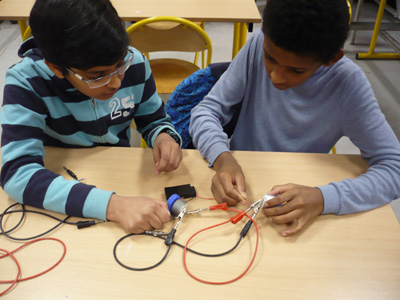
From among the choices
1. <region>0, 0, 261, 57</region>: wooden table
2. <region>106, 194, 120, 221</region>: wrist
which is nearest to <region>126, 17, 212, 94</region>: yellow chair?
<region>0, 0, 261, 57</region>: wooden table

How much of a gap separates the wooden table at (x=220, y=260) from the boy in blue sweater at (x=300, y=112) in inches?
2.1

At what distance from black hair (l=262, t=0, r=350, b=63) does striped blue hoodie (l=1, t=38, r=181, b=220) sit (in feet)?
1.59

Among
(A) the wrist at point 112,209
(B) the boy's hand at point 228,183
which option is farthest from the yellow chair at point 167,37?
(A) the wrist at point 112,209

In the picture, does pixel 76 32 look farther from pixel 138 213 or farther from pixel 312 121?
pixel 312 121

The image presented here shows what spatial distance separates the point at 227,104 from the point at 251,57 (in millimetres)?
175

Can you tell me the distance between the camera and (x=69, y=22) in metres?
0.72

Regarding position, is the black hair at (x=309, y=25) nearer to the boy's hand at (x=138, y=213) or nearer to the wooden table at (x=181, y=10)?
the boy's hand at (x=138, y=213)

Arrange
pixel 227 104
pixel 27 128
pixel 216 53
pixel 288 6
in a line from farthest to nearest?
pixel 216 53 < pixel 227 104 < pixel 27 128 < pixel 288 6

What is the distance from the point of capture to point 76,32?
726mm

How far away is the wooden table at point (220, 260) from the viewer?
64 centimetres

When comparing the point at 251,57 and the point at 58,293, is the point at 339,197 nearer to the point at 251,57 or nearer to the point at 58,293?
the point at 251,57

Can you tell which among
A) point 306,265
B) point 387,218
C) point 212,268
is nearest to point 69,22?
point 212,268

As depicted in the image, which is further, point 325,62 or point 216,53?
point 216,53

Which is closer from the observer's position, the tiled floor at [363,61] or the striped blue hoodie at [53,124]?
the striped blue hoodie at [53,124]
